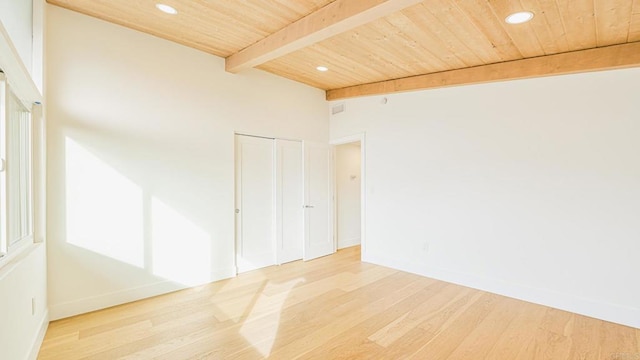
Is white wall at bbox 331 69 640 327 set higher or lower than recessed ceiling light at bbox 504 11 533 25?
lower

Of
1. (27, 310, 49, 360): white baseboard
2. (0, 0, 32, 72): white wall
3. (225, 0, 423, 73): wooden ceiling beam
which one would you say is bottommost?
(27, 310, 49, 360): white baseboard

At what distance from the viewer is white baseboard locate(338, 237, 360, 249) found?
6040mm

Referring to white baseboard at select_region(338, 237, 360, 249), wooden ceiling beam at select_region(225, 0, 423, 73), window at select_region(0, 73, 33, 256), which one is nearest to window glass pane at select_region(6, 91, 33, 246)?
window at select_region(0, 73, 33, 256)

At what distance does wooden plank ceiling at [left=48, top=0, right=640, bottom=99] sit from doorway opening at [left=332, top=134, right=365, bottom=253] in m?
2.22

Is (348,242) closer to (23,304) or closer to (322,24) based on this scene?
(322,24)

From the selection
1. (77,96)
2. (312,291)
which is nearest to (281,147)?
(312,291)

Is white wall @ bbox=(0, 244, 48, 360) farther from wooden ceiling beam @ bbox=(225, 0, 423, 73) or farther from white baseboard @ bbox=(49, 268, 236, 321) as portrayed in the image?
wooden ceiling beam @ bbox=(225, 0, 423, 73)

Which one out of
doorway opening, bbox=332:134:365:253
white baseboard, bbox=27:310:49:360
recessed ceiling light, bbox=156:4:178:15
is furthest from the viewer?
doorway opening, bbox=332:134:365:253

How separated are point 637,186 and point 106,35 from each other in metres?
5.52

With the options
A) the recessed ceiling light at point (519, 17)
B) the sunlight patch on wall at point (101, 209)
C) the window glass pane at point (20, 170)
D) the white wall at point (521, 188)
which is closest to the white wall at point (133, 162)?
the sunlight patch on wall at point (101, 209)

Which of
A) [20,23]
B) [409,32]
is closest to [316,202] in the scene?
[409,32]

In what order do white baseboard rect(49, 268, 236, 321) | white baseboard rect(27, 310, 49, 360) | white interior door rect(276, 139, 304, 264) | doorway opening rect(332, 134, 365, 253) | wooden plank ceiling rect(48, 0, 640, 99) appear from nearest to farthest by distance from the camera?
white baseboard rect(27, 310, 49, 360)
wooden plank ceiling rect(48, 0, 640, 99)
white baseboard rect(49, 268, 236, 321)
white interior door rect(276, 139, 304, 264)
doorway opening rect(332, 134, 365, 253)

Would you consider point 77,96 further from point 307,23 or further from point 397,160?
point 397,160

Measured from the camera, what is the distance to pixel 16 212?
7.41ft
